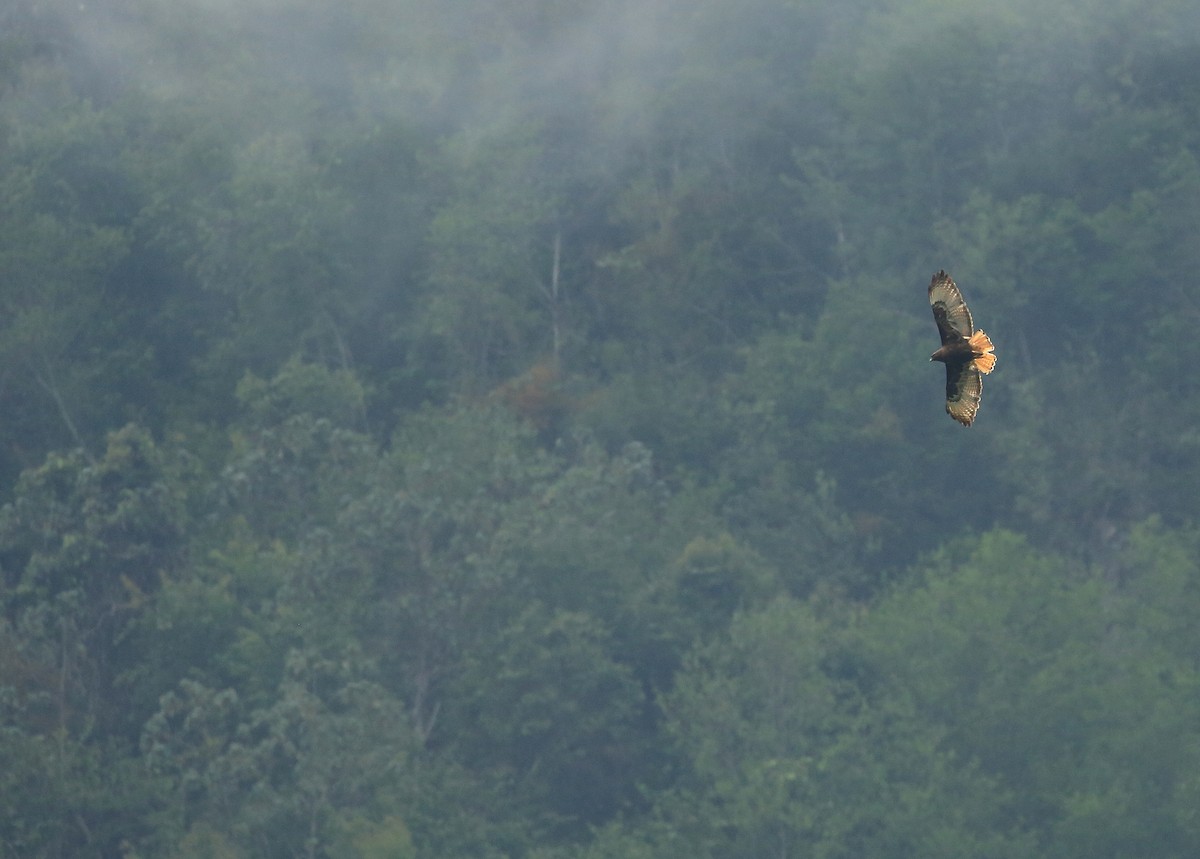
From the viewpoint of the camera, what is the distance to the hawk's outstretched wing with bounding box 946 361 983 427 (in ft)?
70.9

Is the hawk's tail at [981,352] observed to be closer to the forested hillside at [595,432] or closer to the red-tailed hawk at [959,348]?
the red-tailed hawk at [959,348]

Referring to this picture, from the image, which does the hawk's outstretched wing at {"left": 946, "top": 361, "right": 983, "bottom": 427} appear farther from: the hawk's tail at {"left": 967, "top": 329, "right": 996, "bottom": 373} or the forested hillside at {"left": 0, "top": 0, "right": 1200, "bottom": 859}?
the forested hillside at {"left": 0, "top": 0, "right": 1200, "bottom": 859}

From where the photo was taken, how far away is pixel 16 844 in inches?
2010

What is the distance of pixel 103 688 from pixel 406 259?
19.4 metres

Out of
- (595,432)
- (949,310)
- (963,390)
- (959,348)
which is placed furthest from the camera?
(595,432)

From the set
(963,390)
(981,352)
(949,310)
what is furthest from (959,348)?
(963,390)

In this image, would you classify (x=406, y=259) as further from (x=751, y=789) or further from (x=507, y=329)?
(x=751, y=789)

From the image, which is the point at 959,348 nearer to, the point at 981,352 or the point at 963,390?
the point at 981,352

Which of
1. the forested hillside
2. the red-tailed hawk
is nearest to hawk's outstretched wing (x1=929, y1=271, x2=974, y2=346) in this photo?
the red-tailed hawk

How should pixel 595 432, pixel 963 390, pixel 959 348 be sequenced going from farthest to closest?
pixel 595 432 < pixel 963 390 < pixel 959 348

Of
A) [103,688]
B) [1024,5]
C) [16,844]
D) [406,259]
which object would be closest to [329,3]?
[406,259]

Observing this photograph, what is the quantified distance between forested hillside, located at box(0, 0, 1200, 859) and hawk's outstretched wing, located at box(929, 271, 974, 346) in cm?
2987

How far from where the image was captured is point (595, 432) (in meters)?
65.9

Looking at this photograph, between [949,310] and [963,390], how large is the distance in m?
0.84
